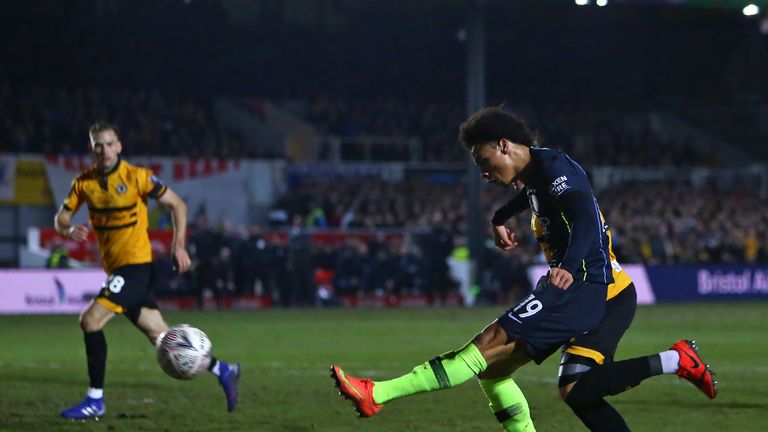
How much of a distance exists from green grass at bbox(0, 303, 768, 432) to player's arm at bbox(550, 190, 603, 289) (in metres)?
2.94

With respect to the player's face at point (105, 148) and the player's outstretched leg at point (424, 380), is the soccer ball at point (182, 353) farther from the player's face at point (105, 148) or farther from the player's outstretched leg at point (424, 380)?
the player's outstretched leg at point (424, 380)

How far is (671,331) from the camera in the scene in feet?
64.6

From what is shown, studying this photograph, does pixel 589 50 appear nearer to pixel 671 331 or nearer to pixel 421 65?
pixel 421 65

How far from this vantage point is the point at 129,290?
31.6 feet

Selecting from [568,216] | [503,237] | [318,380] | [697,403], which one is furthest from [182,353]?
[697,403]

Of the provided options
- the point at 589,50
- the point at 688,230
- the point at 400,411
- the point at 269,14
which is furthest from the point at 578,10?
the point at 400,411

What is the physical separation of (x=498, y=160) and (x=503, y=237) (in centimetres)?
107

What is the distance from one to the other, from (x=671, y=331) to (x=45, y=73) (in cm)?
2565

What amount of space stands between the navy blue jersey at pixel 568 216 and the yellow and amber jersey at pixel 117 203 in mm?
4208

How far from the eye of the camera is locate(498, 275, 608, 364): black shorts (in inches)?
241

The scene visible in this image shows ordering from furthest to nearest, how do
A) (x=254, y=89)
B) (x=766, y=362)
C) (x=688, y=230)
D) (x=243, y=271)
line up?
(x=254, y=89)
(x=688, y=230)
(x=243, y=271)
(x=766, y=362)

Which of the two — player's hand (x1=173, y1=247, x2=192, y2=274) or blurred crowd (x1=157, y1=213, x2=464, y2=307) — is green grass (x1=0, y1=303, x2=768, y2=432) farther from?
blurred crowd (x1=157, y1=213, x2=464, y2=307)

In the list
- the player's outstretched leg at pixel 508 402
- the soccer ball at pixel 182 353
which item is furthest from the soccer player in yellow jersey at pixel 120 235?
the player's outstretched leg at pixel 508 402

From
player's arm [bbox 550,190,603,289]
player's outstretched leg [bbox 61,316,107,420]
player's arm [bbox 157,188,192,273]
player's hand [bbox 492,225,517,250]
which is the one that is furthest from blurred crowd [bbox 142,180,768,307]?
player's arm [bbox 550,190,603,289]
